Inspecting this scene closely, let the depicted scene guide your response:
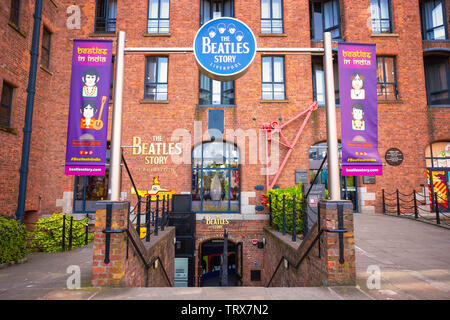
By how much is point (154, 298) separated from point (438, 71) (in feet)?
57.9

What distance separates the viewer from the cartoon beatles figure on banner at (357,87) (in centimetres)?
444

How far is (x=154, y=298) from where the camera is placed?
134 inches

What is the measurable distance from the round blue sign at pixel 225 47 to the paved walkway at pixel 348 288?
351cm

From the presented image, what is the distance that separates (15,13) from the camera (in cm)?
926

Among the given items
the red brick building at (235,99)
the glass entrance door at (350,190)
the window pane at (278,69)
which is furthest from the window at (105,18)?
the glass entrance door at (350,190)

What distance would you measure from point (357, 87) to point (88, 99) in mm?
4921

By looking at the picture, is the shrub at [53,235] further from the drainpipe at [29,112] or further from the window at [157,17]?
the window at [157,17]

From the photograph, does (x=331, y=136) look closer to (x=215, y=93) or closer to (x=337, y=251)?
(x=337, y=251)

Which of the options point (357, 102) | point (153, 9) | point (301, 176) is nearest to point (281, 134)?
point (301, 176)

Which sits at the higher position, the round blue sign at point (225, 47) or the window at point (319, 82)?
the window at point (319, 82)

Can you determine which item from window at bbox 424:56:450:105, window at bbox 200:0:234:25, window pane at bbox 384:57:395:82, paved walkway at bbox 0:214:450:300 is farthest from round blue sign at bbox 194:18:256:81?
window at bbox 424:56:450:105

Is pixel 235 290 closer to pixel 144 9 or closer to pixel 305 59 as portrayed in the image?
pixel 305 59

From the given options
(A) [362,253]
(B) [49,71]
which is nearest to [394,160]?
(A) [362,253]

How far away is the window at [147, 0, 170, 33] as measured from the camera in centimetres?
1215
